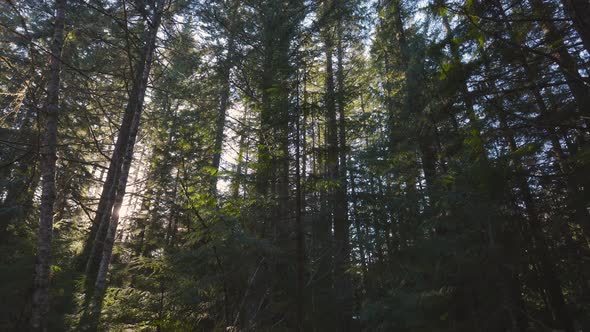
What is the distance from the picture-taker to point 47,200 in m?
5.20

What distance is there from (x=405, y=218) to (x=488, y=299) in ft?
10.5

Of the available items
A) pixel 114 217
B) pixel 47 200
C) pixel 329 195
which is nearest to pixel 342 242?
pixel 329 195

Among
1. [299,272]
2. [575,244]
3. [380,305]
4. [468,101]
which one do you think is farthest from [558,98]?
[299,272]

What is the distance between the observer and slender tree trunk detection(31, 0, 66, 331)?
4750 millimetres

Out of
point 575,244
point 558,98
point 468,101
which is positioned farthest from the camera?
point 558,98

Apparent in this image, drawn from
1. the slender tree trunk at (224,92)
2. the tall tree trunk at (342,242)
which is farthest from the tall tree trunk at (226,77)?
the tall tree trunk at (342,242)

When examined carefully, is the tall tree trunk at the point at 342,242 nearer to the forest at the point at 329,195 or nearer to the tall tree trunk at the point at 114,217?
the forest at the point at 329,195

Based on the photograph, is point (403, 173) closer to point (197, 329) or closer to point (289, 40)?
point (289, 40)

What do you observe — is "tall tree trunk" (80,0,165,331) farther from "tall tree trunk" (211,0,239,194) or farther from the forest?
"tall tree trunk" (211,0,239,194)

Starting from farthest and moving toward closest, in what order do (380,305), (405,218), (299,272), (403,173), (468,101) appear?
(403,173) → (405,218) → (380,305) → (299,272) → (468,101)

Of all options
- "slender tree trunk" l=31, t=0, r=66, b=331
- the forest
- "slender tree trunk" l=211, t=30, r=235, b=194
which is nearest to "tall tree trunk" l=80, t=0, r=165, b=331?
the forest

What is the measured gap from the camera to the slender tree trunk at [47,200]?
15.6 ft

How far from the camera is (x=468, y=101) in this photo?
4.77 meters

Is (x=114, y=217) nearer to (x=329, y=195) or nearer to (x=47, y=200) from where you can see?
(x=47, y=200)
